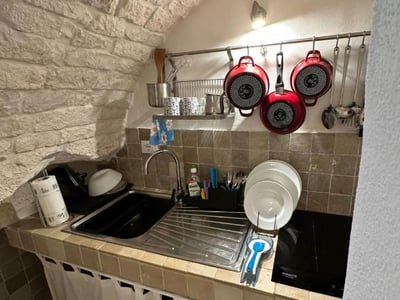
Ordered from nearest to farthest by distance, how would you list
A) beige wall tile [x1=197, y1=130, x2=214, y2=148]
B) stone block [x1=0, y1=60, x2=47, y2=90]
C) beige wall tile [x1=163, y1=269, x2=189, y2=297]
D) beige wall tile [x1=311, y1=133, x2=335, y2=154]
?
stone block [x1=0, y1=60, x2=47, y2=90] → beige wall tile [x1=163, y1=269, x2=189, y2=297] → beige wall tile [x1=311, y1=133, x2=335, y2=154] → beige wall tile [x1=197, y1=130, x2=214, y2=148]

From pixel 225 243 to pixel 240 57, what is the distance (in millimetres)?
857

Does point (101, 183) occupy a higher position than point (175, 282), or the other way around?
point (101, 183)

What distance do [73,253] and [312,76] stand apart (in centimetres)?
128

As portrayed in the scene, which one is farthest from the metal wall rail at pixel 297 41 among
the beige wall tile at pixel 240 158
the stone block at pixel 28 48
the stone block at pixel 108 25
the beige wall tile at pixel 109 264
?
the beige wall tile at pixel 109 264

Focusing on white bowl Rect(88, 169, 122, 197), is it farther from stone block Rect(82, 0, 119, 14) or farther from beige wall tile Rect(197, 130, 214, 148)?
stone block Rect(82, 0, 119, 14)

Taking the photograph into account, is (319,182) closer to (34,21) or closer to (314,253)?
(314,253)

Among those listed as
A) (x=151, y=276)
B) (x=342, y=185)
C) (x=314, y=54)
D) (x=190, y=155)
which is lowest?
(x=151, y=276)

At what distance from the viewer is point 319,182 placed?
42.9 inches

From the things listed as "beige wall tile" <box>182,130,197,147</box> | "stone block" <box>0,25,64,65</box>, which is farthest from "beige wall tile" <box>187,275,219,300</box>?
"stone block" <box>0,25,64,65</box>

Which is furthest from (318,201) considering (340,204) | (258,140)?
(258,140)

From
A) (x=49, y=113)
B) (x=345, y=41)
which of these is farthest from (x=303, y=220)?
(x=49, y=113)

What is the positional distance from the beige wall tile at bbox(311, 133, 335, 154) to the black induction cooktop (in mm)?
331

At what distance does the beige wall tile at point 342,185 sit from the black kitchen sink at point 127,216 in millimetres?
850

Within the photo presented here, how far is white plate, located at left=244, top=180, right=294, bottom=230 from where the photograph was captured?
3.16ft
